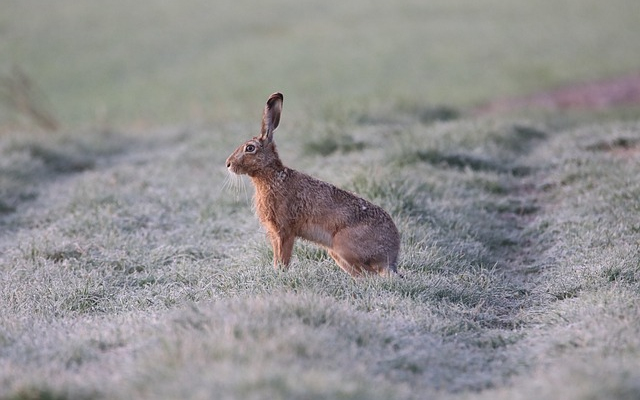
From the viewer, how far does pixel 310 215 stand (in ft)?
21.7

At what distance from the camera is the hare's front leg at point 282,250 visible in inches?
262

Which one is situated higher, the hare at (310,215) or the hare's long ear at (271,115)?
the hare's long ear at (271,115)

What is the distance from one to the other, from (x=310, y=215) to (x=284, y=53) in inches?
954

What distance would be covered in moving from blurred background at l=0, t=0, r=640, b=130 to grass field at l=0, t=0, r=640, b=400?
87.5 inches

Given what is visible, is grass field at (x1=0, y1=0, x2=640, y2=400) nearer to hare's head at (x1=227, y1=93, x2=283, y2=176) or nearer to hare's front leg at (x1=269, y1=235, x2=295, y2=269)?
hare's front leg at (x1=269, y1=235, x2=295, y2=269)

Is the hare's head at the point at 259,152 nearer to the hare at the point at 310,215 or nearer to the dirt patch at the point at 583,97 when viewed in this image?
the hare at the point at 310,215

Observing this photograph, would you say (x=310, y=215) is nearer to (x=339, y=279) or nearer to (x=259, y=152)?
(x=339, y=279)

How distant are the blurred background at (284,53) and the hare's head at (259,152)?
1122 cm

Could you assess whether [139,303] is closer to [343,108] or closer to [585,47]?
[343,108]

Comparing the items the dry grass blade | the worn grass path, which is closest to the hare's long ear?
the worn grass path

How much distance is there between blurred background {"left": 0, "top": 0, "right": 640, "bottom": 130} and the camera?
24109 millimetres

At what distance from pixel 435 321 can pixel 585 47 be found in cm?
2735

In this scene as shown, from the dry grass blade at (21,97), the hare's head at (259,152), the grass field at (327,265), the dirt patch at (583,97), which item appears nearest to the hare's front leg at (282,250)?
the grass field at (327,265)

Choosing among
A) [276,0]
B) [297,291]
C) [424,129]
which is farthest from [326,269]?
[276,0]
